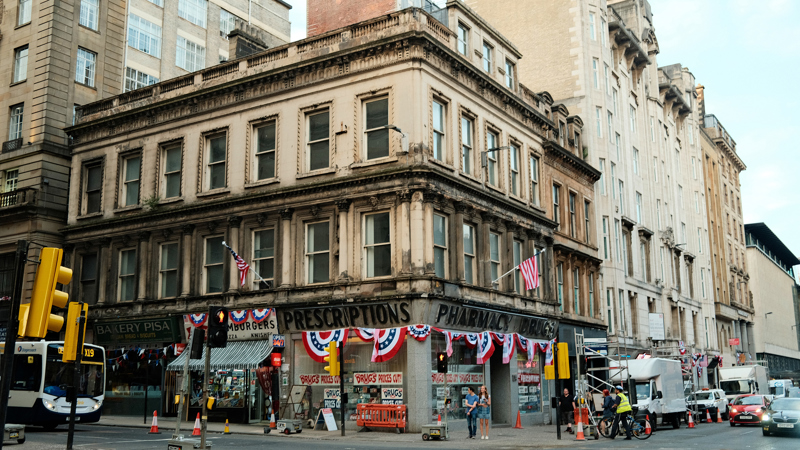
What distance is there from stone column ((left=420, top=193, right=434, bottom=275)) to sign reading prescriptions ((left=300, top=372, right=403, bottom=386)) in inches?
153

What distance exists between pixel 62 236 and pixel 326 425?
1827cm

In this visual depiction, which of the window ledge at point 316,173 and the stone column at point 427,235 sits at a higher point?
the window ledge at point 316,173

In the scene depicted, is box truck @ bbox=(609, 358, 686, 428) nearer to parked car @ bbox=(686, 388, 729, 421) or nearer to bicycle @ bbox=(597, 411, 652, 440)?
bicycle @ bbox=(597, 411, 652, 440)

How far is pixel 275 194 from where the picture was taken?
1173 inches

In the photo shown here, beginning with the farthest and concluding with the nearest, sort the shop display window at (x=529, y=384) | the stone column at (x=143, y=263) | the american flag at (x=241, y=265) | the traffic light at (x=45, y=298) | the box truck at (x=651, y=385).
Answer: the stone column at (x=143, y=263) → the shop display window at (x=529, y=384) → the box truck at (x=651, y=385) → the american flag at (x=241, y=265) → the traffic light at (x=45, y=298)

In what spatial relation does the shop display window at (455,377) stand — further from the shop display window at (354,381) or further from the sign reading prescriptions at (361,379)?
the sign reading prescriptions at (361,379)

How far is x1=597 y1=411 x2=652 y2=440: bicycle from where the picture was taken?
26.1 meters

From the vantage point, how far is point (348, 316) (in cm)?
2770

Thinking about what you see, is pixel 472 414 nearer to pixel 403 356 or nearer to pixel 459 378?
pixel 403 356

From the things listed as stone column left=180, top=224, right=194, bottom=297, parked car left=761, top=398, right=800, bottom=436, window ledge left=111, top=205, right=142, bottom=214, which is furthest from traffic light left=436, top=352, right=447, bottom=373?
window ledge left=111, top=205, right=142, bottom=214

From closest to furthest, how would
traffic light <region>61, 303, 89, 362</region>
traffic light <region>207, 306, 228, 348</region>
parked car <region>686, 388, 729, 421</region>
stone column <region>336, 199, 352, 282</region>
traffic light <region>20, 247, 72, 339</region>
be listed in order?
traffic light <region>20, 247, 72, 339</region> < traffic light <region>61, 303, 89, 362</region> < traffic light <region>207, 306, 228, 348</region> < stone column <region>336, 199, 352, 282</region> < parked car <region>686, 388, 729, 421</region>

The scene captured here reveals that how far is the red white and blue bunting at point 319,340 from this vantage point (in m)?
27.7

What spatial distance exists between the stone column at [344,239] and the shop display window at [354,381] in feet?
7.90

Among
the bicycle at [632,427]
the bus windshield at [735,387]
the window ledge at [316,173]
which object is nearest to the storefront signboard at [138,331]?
the window ledge at [316,173]
